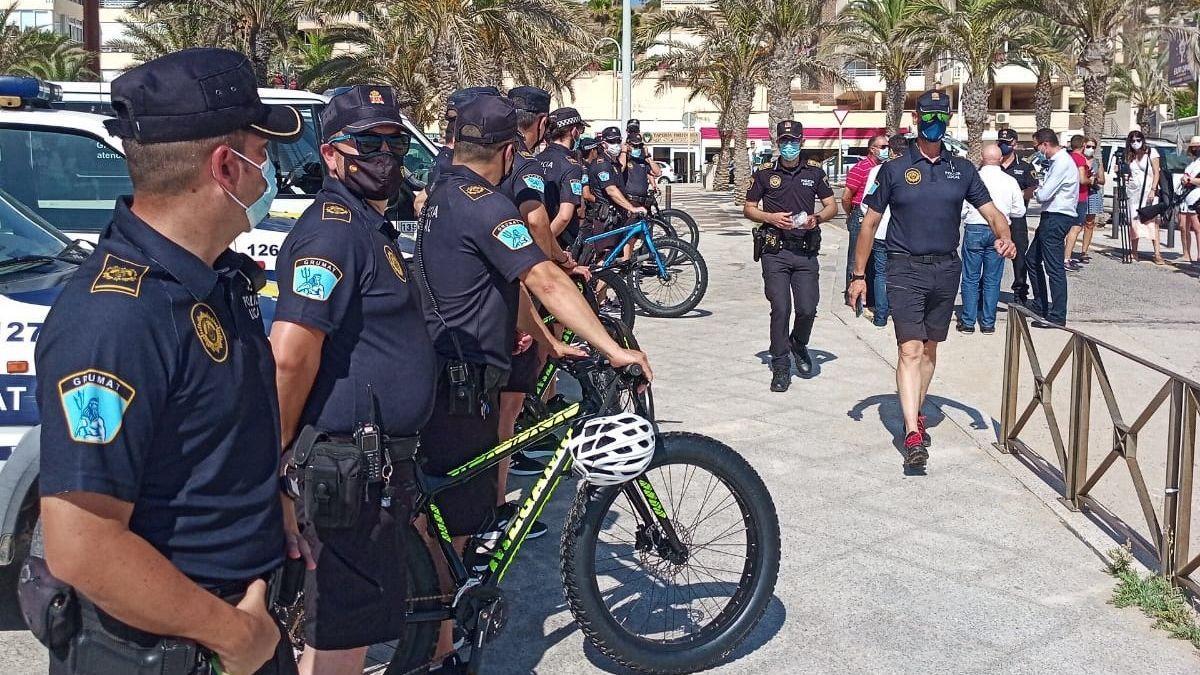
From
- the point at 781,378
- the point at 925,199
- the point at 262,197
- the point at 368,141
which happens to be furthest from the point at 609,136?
the point at 262,197

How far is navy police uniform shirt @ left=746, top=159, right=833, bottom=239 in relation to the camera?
8.70m

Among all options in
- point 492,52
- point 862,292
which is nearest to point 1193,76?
point 492,52

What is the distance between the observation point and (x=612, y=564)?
412 cm

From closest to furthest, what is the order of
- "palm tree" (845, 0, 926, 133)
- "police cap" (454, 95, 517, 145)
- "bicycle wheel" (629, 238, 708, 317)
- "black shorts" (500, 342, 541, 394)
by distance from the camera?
"police cap" (454, 95, 517, 145) < "black shorts" (500, 342, 541, 394) < "bicycle wheel" (629, 238, 708, 317) < "palm tree" (845, 0, 926, 133)

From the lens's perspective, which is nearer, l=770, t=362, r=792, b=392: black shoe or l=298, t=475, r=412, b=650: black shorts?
l=298, t=475, r=412, b=650: black shorts

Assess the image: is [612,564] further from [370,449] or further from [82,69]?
[82,69]

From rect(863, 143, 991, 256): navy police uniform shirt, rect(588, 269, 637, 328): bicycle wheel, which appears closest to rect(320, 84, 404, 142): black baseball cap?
rect(863, 143, 991, 256): navy police uniform shirt

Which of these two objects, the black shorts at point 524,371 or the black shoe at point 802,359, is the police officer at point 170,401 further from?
the black shoe at point 802,359

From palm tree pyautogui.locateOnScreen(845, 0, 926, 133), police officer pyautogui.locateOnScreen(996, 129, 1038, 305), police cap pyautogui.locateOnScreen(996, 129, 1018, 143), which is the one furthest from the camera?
palm tree pyautogui.locateOnScreen(845, 0, 926, 133)

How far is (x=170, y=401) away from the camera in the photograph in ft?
5.83

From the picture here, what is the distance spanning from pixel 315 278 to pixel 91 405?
1184 mm

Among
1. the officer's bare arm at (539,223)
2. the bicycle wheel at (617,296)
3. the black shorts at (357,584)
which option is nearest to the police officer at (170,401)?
the black shorts at (357,584)

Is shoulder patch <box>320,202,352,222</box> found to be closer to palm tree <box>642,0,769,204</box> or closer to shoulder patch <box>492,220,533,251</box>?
shoulder patch <box>492,220,533,251</box>

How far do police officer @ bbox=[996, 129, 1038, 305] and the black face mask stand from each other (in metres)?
9.64
